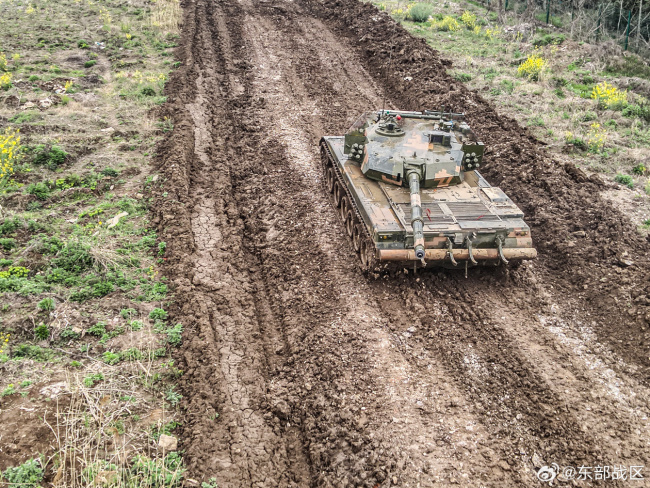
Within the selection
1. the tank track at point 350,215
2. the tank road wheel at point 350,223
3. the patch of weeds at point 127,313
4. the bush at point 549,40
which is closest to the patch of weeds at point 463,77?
the bush at point 549,40

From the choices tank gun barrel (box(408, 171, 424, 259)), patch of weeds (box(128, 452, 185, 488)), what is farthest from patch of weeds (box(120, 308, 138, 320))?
tank gun barrel (box(408, 171, 424, 259))

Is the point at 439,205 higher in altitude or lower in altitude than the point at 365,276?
higher

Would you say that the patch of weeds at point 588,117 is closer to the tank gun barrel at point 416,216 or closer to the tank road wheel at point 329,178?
the tank road wheel at point 329,178

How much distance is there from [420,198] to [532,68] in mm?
11448

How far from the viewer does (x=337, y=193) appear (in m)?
11.8

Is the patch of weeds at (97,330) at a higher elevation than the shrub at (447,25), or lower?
lower

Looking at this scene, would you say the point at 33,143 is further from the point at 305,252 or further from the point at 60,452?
the point at 60,452

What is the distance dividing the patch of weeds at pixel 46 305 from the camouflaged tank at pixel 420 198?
5.27m

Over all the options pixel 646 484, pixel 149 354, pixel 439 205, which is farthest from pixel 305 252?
pixel 646 484

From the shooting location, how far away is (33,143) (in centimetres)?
1316

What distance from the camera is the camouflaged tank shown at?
883cm

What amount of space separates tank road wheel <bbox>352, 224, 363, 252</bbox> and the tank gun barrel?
133cm

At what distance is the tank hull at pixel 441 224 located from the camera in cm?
880

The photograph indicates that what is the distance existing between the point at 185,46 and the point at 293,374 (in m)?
17.6
